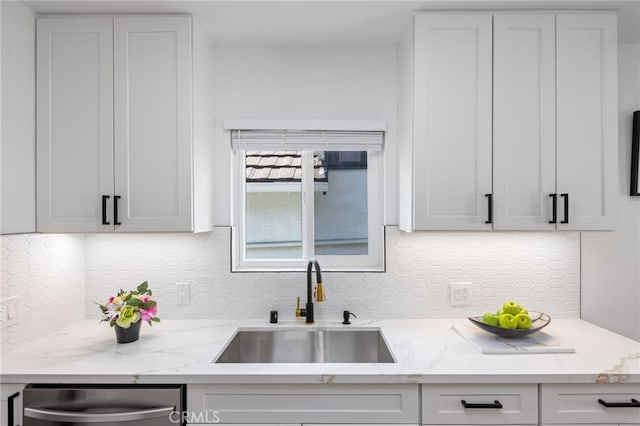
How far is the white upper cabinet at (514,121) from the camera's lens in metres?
1.82

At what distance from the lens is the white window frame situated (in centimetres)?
226

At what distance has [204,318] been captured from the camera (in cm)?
215

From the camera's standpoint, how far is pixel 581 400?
1.46m

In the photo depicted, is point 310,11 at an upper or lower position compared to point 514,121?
upper

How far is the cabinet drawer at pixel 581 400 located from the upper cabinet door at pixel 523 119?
2.19 feet

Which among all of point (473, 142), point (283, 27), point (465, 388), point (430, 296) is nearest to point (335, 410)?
point (465, 388)

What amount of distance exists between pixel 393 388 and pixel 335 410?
0.22 metres

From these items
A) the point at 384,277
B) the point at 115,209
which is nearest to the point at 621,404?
the point at 384,277

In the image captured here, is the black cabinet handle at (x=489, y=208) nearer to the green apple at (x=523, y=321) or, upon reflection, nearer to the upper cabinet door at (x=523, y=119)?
the upper cabinet door at (x=523, y=119)

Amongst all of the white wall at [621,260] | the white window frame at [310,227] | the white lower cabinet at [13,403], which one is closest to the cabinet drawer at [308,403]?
the white lower cabinet at [13,403]

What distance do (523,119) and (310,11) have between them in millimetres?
1067

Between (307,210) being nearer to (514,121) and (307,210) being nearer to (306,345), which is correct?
(306,345)

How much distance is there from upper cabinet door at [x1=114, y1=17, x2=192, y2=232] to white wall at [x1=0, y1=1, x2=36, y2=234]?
1.21 ft

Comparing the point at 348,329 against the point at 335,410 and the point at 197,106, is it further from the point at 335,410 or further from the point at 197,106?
the point at 197,106
